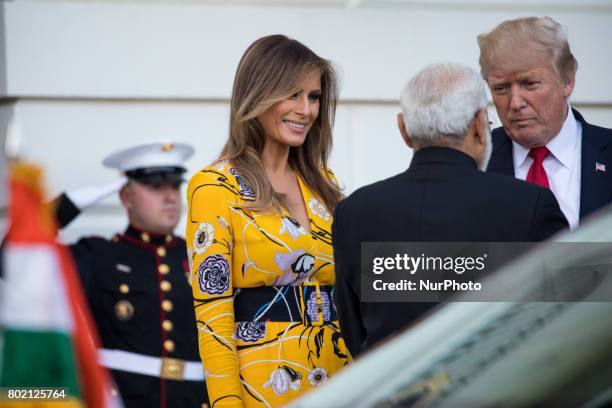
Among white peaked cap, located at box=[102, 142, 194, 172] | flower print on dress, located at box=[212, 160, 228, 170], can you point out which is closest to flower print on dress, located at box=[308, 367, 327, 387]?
flower print on dress, located at box=[212, 160, 228, 170]

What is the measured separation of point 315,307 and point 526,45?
2.91 feet

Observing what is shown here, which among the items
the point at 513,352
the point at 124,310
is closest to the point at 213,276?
the point at 513,352

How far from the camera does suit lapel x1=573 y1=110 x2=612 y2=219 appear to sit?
9.87ft

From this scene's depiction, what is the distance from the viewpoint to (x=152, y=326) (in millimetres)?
4457

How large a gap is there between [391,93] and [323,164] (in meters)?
1.95

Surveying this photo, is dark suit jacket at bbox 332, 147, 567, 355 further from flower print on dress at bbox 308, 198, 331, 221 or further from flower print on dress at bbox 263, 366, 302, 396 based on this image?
flower print on dress at bbox 308, 198, 331, 221

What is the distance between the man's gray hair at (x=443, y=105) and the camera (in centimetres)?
249

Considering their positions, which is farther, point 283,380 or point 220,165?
point 220,165

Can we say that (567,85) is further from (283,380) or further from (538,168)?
(283,380)

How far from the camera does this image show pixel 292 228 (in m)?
2.89

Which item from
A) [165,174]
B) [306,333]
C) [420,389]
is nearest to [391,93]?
[165,174]

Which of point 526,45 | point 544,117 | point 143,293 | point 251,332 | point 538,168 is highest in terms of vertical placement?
point 526,45

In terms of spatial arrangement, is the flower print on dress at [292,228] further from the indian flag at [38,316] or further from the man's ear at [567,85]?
the indian flag at [38,316]

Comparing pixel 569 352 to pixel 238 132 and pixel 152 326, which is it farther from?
pixel 152 326
